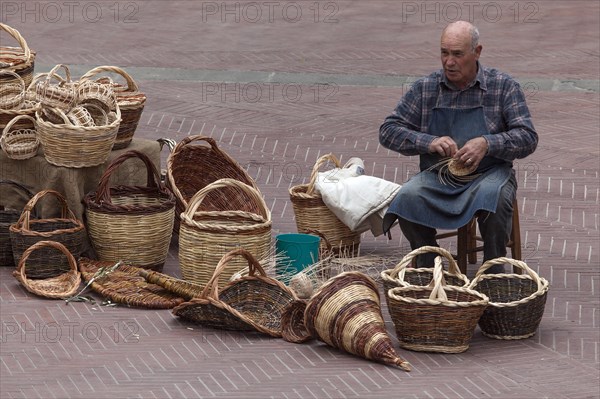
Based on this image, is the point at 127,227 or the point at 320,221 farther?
the point at 320,221

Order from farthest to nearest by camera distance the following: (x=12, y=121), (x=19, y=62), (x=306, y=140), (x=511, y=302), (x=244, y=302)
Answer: (x=306, y=140)
(x=19, y=62)
(x=12, y=121)
(x=244, y=302)
(x=511, y=302)

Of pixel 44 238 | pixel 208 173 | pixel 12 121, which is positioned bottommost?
pixel 44 238

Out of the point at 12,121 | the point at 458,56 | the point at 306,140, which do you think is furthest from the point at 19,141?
the point at 306,140

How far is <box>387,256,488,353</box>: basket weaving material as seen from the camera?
6012 millimetres

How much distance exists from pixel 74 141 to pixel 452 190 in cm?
220

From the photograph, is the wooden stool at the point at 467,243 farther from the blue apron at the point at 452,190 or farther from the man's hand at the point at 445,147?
the man's hand at the point at 445,147

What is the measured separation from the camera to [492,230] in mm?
6871

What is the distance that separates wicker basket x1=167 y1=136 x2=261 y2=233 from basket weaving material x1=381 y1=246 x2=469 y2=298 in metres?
1.59

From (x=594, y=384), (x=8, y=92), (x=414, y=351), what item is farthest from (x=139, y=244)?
(x=594, y=384)

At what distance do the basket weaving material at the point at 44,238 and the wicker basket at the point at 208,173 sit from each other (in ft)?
2.72

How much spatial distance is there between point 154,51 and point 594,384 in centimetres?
887

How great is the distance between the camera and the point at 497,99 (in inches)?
276

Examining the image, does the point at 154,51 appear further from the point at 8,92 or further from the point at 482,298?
the point at 482,298

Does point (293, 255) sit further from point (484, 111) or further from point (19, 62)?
point (19, 62)
